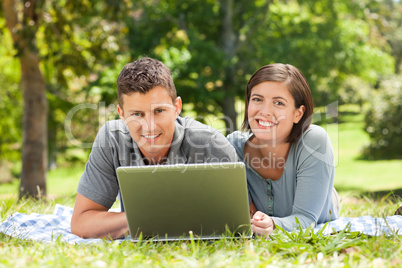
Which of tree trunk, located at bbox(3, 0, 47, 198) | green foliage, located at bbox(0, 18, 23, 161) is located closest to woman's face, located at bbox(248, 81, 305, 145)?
tree trunk, located at bbox(3, 0, 47, 198)

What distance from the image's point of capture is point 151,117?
9.26ft

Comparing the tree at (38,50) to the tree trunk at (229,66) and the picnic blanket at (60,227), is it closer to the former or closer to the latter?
the picnic blanket at (60,227)

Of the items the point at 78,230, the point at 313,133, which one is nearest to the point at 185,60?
the point at 313,133

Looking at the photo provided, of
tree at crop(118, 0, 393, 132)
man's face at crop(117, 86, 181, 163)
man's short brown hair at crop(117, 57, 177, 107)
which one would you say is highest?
tree at crop(118, 0, 393, 132)

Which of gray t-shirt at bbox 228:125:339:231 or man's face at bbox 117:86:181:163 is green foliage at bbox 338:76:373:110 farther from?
man's face at bbox 117:86:181:163

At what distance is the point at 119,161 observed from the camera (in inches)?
121

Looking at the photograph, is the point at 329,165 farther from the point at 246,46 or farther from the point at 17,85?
the point at 17,85

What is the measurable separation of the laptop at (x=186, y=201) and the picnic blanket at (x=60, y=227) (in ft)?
1.43

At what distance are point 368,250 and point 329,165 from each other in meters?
0.88

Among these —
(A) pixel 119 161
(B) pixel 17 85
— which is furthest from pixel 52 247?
(B) pixel 17 85

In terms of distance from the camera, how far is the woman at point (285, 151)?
9.98ft

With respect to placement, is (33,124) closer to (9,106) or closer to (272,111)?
(9,106)

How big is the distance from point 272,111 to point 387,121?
14080 millimetres

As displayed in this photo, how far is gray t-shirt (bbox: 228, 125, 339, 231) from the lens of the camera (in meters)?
2.98
